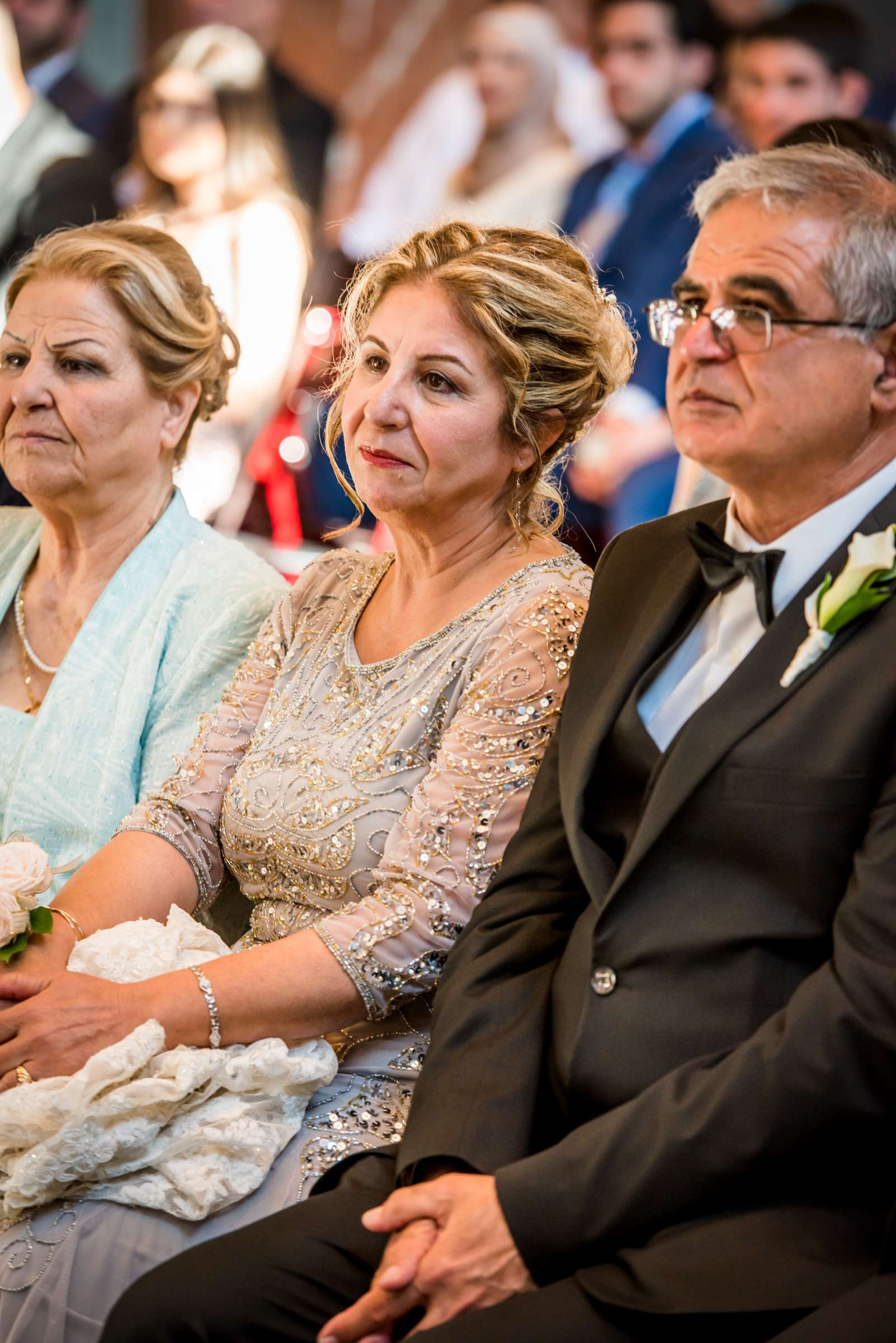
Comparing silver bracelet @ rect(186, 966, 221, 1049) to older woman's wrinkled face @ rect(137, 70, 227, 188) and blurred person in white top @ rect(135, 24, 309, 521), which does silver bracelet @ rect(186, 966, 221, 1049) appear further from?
older woman's wrinkled face @ rect(137, 70, 227, 188)

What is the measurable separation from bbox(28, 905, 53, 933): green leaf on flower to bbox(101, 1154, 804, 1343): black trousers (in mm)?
554

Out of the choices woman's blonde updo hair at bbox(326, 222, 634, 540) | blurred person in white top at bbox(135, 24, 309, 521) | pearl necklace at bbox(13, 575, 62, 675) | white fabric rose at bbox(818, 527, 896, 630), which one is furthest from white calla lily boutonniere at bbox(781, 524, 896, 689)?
blurred person in white top at bbox(135, 24, 309, 521)

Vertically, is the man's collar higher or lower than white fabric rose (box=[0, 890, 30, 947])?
higher

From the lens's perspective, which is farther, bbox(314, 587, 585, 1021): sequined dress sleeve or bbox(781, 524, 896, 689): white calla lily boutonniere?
bbox(314, 587, 585, 1021): sequined dress sleeve

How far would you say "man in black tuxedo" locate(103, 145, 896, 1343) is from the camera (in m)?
1.48

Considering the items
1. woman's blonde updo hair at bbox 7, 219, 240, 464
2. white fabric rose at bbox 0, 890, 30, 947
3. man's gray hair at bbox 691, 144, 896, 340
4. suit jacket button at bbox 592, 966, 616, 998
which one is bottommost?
white fabric rose at bbox 0, 890, 30, 947

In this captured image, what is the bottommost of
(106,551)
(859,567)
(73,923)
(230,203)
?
(73,923)

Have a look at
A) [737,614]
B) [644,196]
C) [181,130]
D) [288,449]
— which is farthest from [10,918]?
[181,130]

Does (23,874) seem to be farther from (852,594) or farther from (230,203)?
(230,203)

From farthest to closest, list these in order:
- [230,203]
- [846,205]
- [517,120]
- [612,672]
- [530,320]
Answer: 1. [230,203]
2. [517,120]
3. [530,320]
4. [612,672]
5. [846,205]

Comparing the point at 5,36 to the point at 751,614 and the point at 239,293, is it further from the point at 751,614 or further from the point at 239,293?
the point at 751,614

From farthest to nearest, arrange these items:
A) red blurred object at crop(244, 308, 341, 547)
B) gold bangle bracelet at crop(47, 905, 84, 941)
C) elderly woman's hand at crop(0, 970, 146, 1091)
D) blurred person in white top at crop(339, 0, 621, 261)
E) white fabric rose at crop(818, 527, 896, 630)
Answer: red blurred object at crop(244, 308, 341, 547) → blurred person in white top at crop(339, 0, 621, 261) → gold bangle bracelet at crop(47, 905, 84, 941) → elderly woman's hand at crop(0, 970, 146, 1091) → white fabric rose at crop(818, 527, 896, 630)

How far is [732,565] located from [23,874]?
1067 mm

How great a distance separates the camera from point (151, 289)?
3.01 m
